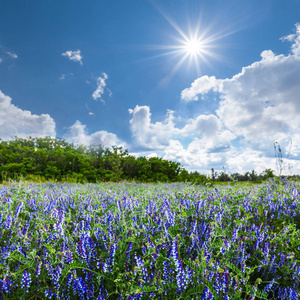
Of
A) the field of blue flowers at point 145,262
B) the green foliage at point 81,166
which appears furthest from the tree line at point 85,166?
the field of blue flowers at point 145,262

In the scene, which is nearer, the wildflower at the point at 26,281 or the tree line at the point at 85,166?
the wildflower at the point at 26,281

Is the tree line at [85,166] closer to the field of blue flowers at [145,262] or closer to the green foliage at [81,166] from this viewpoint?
the green foliage at [81,166]

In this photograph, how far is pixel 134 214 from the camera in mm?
2680

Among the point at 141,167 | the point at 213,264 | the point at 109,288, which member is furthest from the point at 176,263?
the point at 141,167

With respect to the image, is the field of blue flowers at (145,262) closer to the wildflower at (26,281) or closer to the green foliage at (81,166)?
the wildflower at (26,281)

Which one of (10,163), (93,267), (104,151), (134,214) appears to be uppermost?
(104,151)

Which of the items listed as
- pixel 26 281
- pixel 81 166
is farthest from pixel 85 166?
pixel 26 281

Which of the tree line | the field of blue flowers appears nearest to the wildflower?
the field of blue flowers

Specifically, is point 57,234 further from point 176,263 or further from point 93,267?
point 176,263

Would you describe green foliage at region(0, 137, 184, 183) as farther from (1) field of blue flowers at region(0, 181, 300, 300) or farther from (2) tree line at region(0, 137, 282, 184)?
(1) field of blue flowers at region(0, 181, 300, 300)

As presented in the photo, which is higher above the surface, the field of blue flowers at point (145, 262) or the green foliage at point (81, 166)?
the green foliage at point (81, 166)

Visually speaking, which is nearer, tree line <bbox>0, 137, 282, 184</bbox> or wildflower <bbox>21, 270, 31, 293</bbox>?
wildflower <bbox>21, 270, 31, 293</bbox>

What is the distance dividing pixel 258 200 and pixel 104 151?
1772cm

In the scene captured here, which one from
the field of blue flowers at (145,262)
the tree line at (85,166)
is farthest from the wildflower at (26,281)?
the tree line at (85,166)
